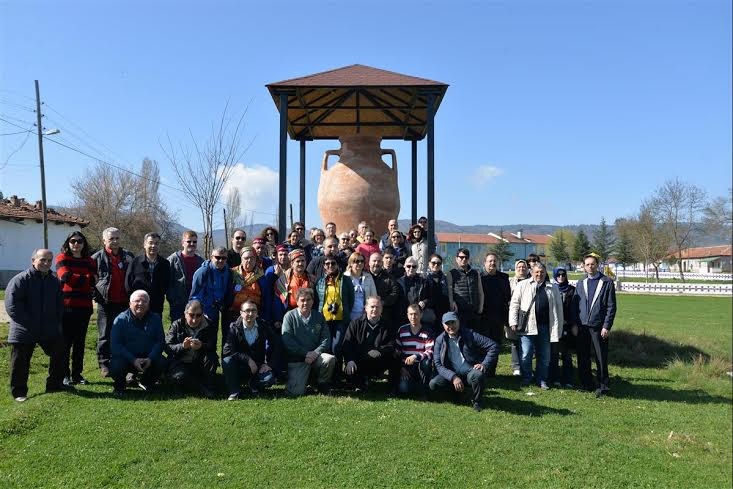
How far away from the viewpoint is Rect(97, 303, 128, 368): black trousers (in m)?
6.60

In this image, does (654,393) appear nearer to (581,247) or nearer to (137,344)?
(137,344)

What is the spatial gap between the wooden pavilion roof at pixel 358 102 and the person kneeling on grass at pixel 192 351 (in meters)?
4.55

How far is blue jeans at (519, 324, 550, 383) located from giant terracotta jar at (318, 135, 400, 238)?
4326 mm

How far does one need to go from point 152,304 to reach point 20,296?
1.39 metres

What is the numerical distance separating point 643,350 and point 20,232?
2786 cm

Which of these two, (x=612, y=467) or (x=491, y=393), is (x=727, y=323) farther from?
(x=491, y=393)

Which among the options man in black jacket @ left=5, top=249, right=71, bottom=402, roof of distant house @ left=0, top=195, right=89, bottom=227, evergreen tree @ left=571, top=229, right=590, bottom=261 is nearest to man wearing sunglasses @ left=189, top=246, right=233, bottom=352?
man in black jacket @ left=5, top=249, right=71, bottom=402

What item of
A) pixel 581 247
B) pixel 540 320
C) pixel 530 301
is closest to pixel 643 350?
pixel 540 320

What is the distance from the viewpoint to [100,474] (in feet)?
13.2

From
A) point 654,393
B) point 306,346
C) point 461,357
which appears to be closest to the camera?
point 461,357

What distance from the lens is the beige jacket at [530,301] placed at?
7027mm

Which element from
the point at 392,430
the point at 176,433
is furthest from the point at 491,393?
the point at 176,433

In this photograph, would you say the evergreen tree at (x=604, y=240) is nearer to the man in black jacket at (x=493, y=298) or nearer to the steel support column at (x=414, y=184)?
the steel support column at (x=414, y=184)

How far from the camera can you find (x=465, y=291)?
709 cm
